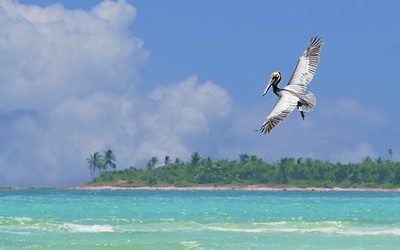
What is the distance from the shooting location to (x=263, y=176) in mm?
141250

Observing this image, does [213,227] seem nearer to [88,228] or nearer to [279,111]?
[88,228]

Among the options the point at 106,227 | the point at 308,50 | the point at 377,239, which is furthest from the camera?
the point at 106,227

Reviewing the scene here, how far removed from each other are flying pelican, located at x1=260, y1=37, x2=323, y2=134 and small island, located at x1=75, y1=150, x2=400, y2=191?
416 feet

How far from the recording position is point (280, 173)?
14075 centimetres

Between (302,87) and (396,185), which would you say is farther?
(396,185)

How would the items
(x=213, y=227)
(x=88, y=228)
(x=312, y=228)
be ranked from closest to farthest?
(x=312, y=228) → (x=88, y=228) → (x=213, y=227)

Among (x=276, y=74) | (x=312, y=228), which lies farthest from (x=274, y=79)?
(x=312, y=228)

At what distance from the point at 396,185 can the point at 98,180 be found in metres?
47.4

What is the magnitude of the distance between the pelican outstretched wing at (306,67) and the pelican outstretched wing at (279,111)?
0.50 meters

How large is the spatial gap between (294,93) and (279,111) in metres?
0.48

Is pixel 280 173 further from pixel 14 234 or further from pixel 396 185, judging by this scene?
pixel 14 234

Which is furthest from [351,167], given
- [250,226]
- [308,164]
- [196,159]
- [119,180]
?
[250,226]

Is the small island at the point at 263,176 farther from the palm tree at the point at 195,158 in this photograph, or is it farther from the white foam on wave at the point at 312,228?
the white foam on wave at the point at 312,228

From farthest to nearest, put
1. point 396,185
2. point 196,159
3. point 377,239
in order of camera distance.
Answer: point 196,159 < point 396,185 < point 377,239
